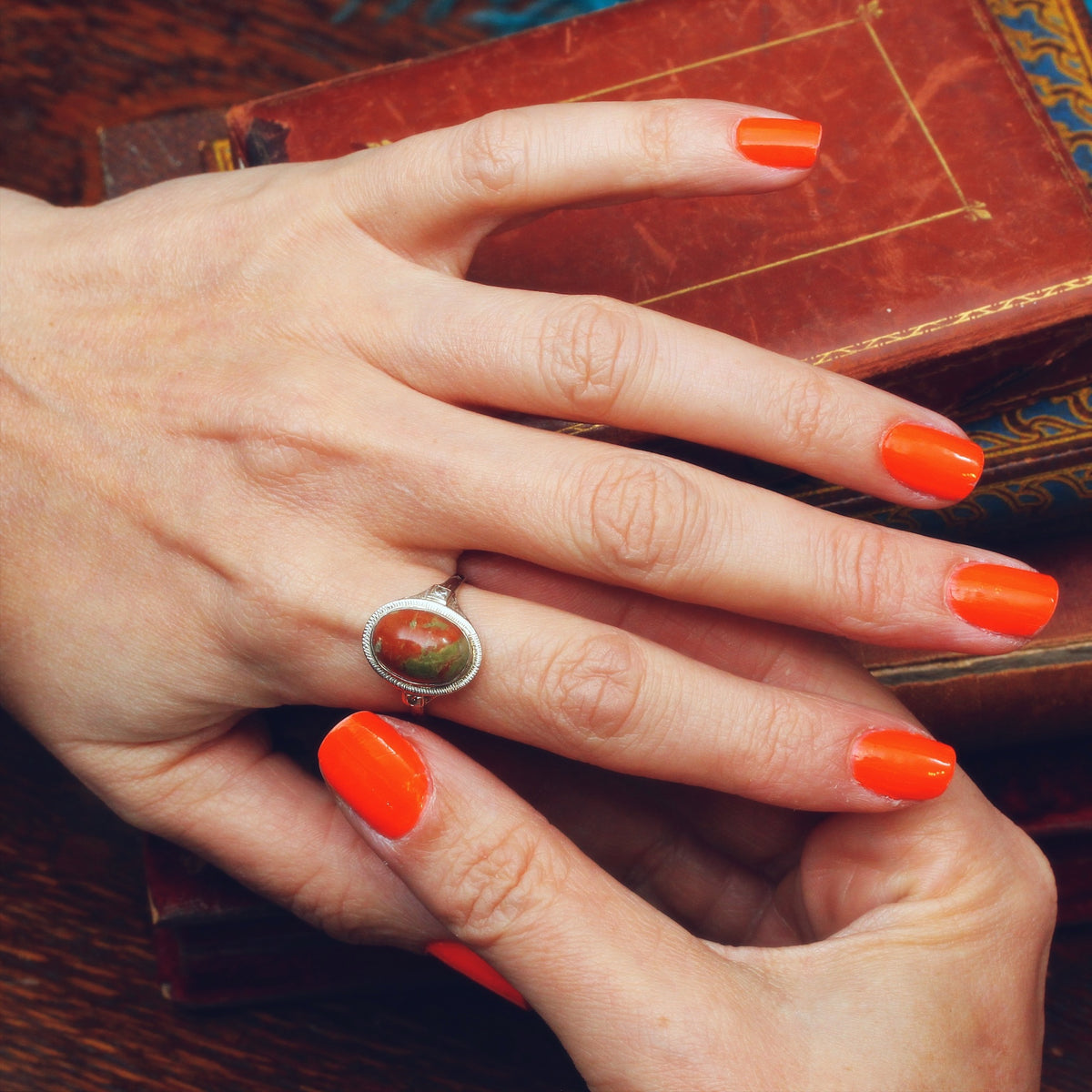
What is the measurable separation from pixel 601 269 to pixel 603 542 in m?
0.30

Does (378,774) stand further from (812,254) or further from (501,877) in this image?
(812,254)

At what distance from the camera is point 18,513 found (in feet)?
2.93

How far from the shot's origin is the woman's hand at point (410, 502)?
78 cm

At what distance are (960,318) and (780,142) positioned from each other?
8.3 inches

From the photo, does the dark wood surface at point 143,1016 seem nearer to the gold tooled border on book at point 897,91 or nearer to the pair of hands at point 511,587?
the pair of hands at point 511,587

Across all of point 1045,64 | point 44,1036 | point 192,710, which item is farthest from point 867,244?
point 44,1036

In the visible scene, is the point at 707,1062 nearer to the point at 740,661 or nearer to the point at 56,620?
the point at 740,661

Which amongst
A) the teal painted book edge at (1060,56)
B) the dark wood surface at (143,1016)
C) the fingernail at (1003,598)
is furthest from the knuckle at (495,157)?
the dark wood surface at (143,1016)

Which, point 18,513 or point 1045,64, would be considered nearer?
point 18,513

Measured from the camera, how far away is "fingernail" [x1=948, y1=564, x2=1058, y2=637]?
2.55ft

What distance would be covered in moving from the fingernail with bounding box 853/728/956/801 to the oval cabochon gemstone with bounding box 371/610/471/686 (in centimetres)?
29

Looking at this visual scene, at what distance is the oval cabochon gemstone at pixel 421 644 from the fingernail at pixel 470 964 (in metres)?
0.25

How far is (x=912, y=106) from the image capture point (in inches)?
38.5

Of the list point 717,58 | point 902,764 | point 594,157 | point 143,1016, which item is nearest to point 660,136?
point 594,157
